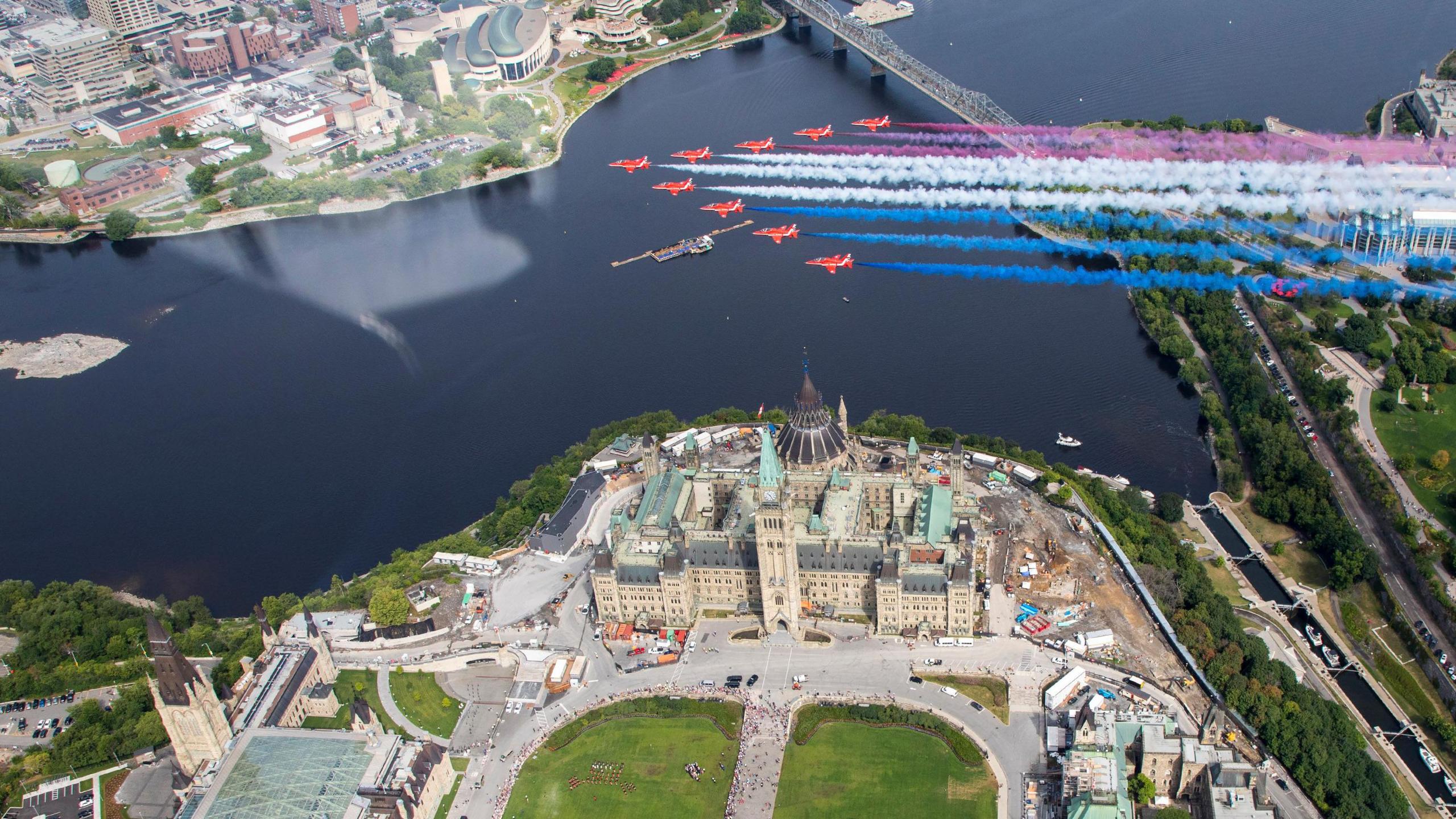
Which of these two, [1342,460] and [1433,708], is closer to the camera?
[1433,708]

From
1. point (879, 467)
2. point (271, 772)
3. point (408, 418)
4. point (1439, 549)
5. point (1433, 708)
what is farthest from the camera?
point (408, 418)

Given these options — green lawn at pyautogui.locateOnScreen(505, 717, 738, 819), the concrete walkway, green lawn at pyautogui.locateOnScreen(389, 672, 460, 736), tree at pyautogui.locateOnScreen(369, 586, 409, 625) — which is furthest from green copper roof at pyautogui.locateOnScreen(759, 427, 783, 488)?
tree at pyautogui.locateOnScreen(369, 586, 409, 625)

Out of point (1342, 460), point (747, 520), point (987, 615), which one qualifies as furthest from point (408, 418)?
point (1342, 460)

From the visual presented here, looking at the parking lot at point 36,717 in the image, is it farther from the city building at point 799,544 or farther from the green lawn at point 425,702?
the city building at point 799,544

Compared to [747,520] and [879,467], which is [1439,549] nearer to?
[879,467]

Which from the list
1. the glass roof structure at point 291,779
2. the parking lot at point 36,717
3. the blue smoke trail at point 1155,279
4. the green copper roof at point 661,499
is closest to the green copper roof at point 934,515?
the green copper roof at point 661,499

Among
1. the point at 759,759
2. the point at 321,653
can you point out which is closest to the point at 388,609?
the point at 321,653

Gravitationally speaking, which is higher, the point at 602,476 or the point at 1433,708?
the point at 602,476
